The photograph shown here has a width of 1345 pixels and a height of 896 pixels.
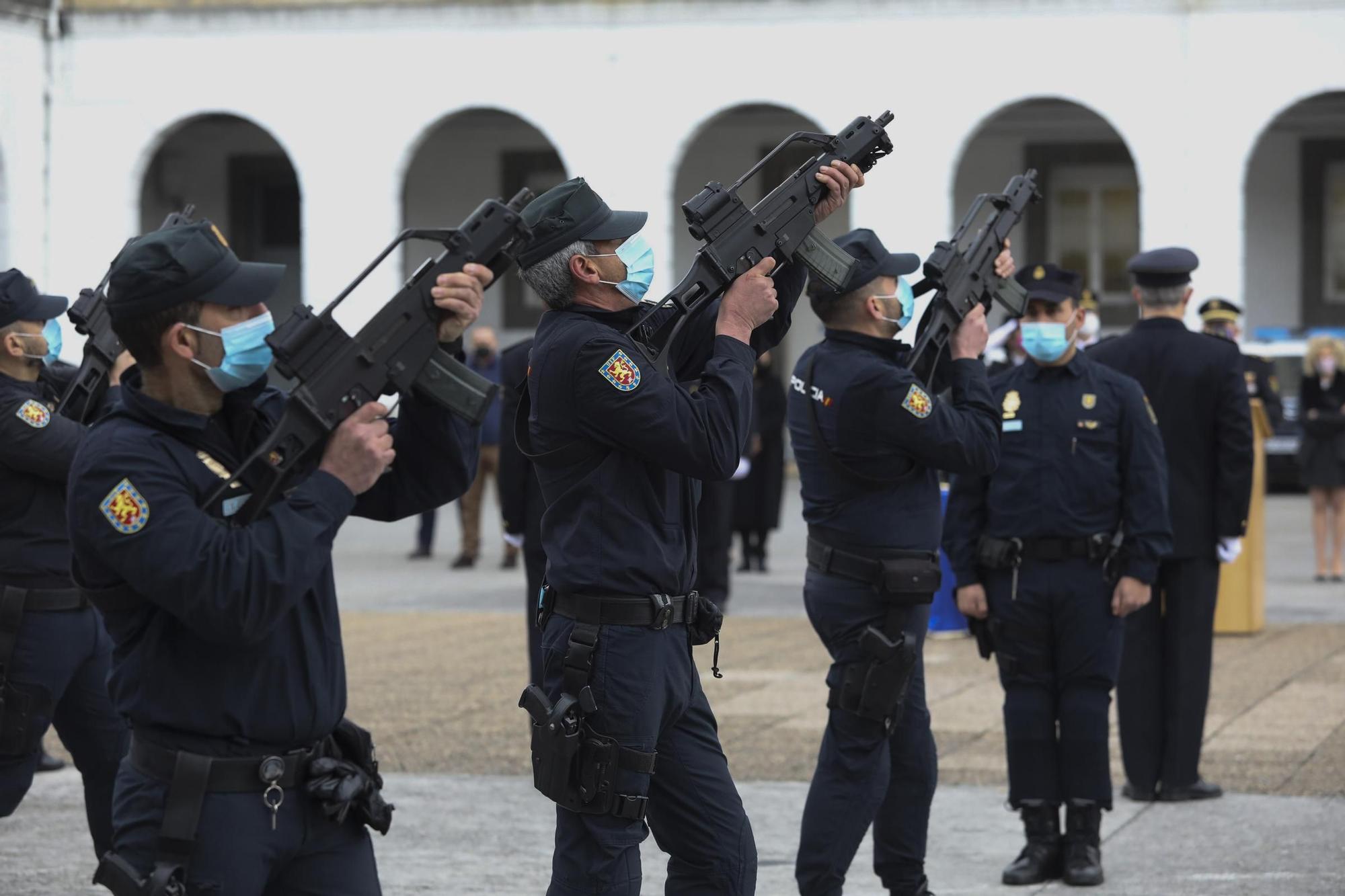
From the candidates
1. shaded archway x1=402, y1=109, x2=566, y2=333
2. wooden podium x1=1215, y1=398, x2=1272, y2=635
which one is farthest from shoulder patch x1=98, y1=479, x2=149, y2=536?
shaded archway x1=402, y1=109, x2=566, y2=333

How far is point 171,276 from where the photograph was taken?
145 inches

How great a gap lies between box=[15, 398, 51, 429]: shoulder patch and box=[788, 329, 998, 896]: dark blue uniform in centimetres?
226

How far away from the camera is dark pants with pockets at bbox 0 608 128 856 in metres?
5.98

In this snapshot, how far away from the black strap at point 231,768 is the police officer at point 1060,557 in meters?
3.37

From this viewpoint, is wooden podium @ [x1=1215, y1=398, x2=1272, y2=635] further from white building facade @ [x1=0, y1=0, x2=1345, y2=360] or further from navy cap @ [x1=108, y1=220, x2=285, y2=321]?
navy cap @ [x1=108, y1=220, x2=285, y2=321]

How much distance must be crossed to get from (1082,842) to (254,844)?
3.52m

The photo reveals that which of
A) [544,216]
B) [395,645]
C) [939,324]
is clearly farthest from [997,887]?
[395,645]

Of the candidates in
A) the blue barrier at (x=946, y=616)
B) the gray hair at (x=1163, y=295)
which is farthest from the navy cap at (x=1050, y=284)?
the blue barrier at (x=946, y=616)

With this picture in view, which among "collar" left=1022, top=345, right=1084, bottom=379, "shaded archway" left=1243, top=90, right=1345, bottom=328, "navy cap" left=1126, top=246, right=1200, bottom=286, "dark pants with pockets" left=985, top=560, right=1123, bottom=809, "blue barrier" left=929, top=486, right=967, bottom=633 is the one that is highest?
"shaded archway" left=1243, top=90, right=1345, bottom=328

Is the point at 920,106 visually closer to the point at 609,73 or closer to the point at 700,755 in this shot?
the point at 609,73

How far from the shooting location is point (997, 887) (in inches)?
254

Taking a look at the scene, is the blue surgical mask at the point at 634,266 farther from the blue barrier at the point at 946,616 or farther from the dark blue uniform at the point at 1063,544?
the blue barrier at the point at 946,616

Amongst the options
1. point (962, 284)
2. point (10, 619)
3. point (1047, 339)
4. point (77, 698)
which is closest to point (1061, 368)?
point (1047, 339)

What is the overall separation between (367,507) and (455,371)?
0.39 metres
